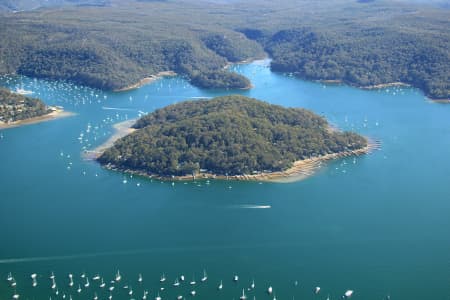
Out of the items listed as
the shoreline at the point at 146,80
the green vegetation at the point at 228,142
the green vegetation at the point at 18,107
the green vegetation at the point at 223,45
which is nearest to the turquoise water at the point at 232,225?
the green vegetation at the point at 228,142

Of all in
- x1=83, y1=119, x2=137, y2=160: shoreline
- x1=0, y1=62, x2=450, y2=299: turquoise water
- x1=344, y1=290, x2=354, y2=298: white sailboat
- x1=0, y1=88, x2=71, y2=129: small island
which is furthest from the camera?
x1=0, y1=88, x2=71, y2=129: small island

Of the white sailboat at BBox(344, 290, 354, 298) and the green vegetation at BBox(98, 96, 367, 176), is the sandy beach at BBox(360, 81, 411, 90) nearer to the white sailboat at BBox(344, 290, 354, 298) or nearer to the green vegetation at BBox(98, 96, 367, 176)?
the green vegetation at BBox(98, 96, 367, 176)

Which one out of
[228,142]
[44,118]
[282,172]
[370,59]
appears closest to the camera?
[282,172]

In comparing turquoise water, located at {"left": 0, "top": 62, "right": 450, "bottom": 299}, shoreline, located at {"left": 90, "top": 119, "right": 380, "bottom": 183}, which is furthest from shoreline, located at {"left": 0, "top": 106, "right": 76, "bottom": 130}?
shoreline, located at {"left": 90, "top": 119, "right": 380, "bottom": 183}

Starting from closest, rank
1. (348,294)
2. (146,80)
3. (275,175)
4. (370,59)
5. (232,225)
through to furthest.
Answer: (348,294) < (232,225) < (275,175) < (146,80) < (370,59)

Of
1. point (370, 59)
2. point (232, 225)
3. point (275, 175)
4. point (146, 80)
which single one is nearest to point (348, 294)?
point (232, 225)

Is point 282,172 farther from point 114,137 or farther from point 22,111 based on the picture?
point 22,111

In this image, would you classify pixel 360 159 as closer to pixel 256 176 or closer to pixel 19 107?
pixel 256 176
